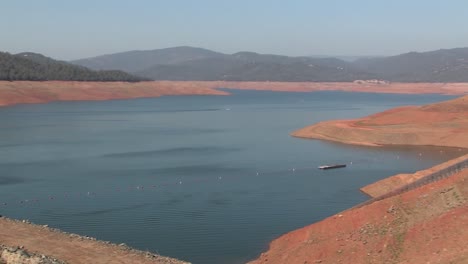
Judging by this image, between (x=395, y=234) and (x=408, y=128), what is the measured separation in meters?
44.6

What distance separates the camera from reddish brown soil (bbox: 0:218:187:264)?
19.1m

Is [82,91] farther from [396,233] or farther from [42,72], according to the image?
[396,233]

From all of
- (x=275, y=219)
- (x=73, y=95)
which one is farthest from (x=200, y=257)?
(x=73, y=95)

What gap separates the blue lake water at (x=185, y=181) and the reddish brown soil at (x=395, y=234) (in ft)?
7.59

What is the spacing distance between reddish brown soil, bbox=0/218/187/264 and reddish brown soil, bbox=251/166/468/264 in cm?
481

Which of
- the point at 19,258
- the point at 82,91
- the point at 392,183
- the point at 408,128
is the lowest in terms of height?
the point at 392,183

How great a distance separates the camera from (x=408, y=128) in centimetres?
6303

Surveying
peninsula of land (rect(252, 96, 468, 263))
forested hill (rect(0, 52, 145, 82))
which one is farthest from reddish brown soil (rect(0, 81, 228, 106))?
peninsula of land (rect(252, 96, 468, 263))

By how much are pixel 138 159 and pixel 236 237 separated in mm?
24126

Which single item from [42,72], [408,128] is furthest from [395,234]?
[42,72]

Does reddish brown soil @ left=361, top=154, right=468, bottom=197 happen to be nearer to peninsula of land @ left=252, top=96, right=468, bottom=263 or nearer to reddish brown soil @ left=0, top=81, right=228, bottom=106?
peninsula of land @ left=252, top=96, right=468, bottom=263

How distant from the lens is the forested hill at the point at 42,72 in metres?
131

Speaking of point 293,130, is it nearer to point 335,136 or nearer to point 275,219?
point 335,136

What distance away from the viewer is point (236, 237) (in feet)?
83.6
